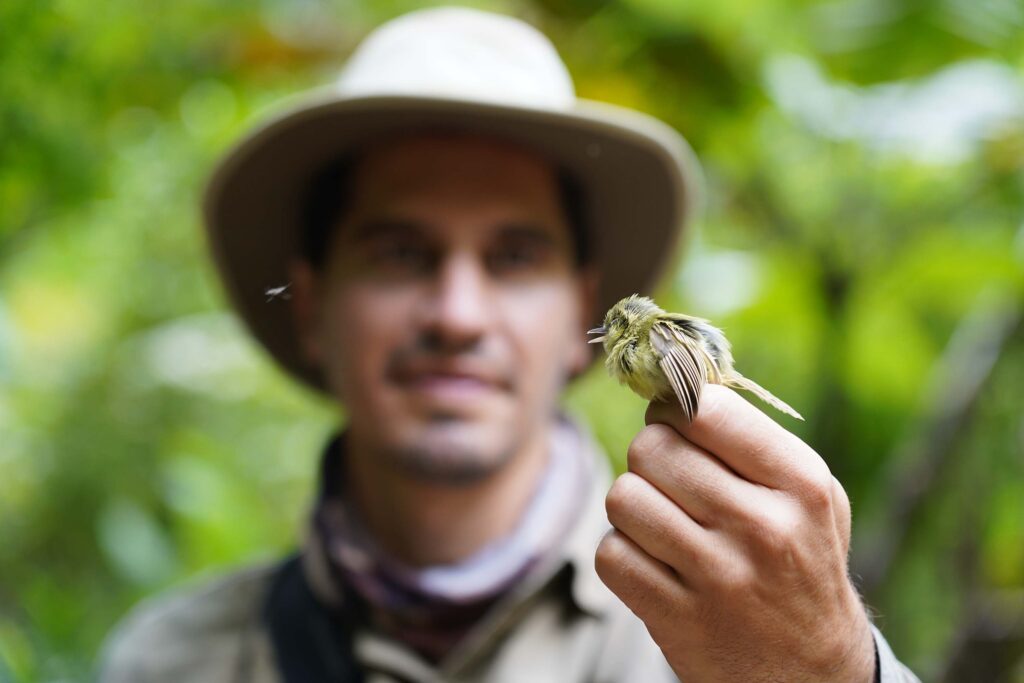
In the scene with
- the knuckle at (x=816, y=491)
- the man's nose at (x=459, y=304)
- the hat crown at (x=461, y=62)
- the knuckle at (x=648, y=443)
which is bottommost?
the man's nose at (x=459, y=304)

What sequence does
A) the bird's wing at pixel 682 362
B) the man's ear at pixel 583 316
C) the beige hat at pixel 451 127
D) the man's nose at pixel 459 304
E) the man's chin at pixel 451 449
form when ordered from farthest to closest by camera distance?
the man's ear at pixel 583 316 < the beige hat at pixel 451 127 < the man's chin at pixel 451 449 < the man's nose at pixel 459 304 < the bird's wing at pixel 682 362

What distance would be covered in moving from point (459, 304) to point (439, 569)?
1.86ft

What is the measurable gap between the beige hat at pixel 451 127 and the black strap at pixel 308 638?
77cm

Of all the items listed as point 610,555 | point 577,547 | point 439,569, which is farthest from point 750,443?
point 439,569

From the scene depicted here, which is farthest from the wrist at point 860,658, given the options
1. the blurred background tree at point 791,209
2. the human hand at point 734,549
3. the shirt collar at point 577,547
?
the blurred background tree at point 791,209

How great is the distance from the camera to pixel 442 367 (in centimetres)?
177

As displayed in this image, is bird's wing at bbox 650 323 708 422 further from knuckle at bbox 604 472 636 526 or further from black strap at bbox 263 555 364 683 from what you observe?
black strap at bbox 263 555 364 683

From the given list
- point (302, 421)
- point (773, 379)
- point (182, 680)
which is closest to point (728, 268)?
point (773, 379)

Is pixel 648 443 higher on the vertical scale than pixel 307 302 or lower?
higher

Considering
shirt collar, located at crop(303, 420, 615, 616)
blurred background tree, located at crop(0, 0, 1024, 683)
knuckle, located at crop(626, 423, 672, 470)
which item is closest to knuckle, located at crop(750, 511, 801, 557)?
knuckle, located at crop(626, 423, 672, 470)

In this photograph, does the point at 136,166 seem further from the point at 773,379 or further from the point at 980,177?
the point at 980,177

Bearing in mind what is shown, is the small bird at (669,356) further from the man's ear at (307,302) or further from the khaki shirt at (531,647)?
the man's ear at (307,302)

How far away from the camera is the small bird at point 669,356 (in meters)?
0.83

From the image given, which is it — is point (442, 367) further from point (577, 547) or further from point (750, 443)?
point (750, 443)
